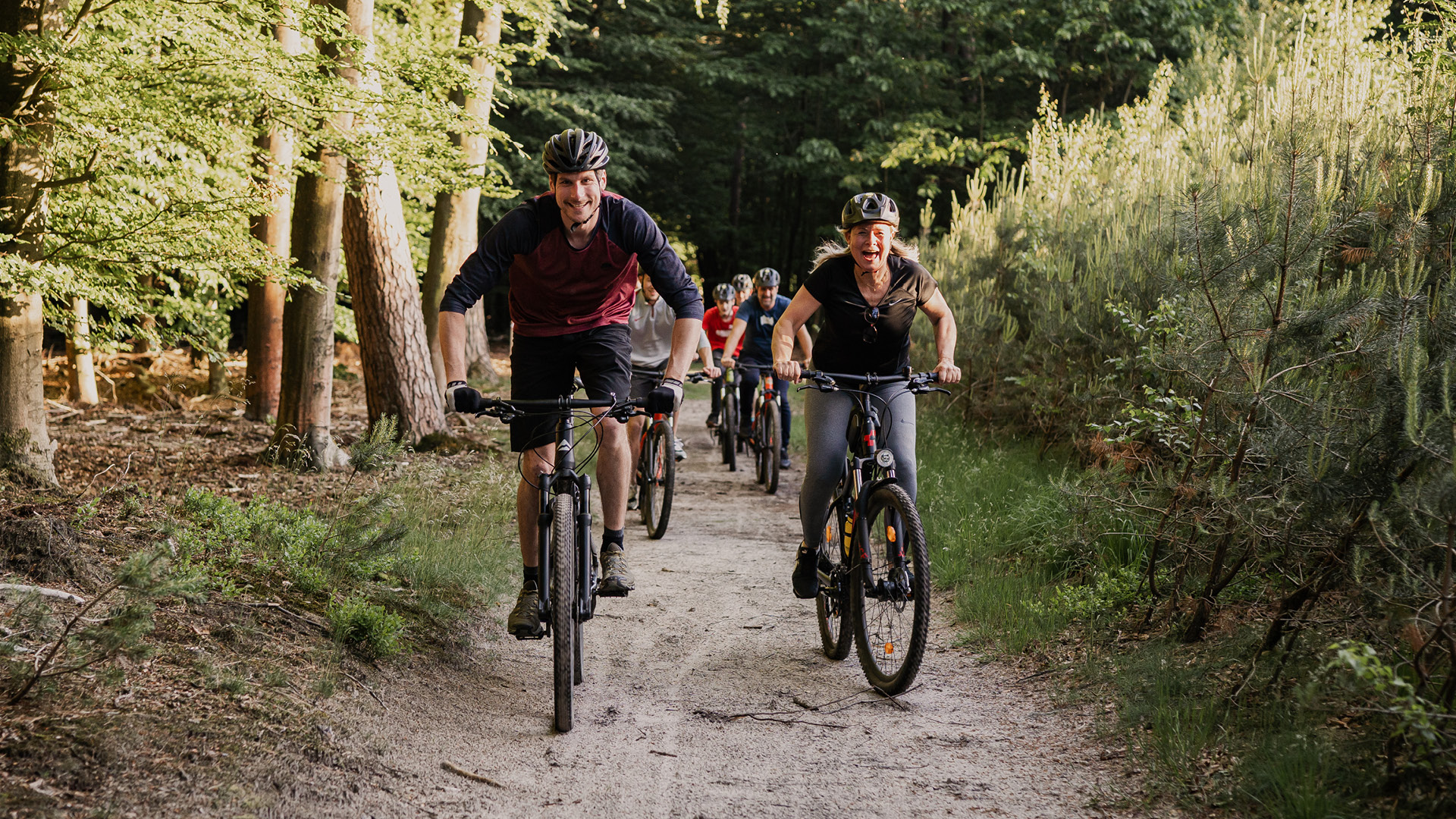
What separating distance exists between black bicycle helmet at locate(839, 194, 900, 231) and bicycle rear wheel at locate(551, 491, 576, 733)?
194 centimetres

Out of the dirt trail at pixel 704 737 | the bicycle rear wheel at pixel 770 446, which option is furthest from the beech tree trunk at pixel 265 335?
the dirt trail at pixel 704 737

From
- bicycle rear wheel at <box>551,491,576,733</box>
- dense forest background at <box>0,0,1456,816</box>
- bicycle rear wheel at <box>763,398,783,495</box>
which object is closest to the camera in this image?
dense forest background at <box>0,0,1456,816</box>

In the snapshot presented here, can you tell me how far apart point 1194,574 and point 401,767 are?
3.84m

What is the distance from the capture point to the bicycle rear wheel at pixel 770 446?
35.2ft

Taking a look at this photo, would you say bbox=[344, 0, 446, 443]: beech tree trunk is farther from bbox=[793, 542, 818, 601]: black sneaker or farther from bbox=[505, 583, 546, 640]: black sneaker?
bbox=[505, 583, 546, 640]: black sneaker

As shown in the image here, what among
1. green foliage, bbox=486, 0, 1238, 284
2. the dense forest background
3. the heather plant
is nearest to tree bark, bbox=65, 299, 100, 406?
the dense forest background

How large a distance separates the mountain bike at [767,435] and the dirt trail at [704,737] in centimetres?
460

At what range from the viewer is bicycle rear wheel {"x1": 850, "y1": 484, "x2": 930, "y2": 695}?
4.60 metres

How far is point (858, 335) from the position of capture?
545 centimetres

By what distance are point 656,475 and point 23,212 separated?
4591 millimetres

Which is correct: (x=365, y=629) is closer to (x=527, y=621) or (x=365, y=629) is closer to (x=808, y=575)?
(x=527, y=621)

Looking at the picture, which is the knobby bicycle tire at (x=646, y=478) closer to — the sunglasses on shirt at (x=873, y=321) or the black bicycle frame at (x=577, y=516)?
the sunglasses on shirt at (x=873, y=321)

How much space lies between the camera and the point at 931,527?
25.8 feet

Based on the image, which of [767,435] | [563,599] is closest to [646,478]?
[767,435]
